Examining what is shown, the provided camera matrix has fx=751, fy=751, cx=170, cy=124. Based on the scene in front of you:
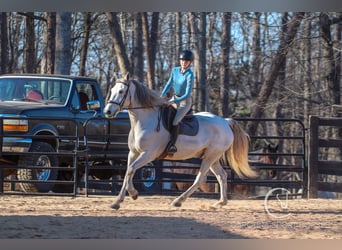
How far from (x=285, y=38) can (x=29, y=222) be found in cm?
1429

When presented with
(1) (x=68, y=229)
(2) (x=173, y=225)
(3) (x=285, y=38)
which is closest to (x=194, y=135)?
(2) (x=173, y=225)

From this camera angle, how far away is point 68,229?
817 cm

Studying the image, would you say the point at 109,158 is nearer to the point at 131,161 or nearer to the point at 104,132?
the point at 104,132

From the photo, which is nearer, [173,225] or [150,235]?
[150,235]

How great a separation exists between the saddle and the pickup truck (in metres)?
1.94

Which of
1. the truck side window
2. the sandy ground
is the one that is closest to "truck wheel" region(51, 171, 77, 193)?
the truck side window

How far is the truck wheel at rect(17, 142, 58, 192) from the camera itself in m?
12.2

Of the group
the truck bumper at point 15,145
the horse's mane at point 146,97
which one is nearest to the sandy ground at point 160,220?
the truck bumper at point 15,145

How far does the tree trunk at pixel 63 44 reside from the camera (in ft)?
58.3

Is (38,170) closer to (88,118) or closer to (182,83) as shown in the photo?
(88,118)

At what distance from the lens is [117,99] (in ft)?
31.8

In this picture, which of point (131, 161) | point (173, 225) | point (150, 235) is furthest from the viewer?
point (131, 161)

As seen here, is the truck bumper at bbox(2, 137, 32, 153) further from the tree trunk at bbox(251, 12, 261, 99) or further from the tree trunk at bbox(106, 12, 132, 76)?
the tree trunk at bbox(251, 12, 261, 99)

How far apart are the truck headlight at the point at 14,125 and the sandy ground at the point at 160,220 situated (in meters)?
1.25
